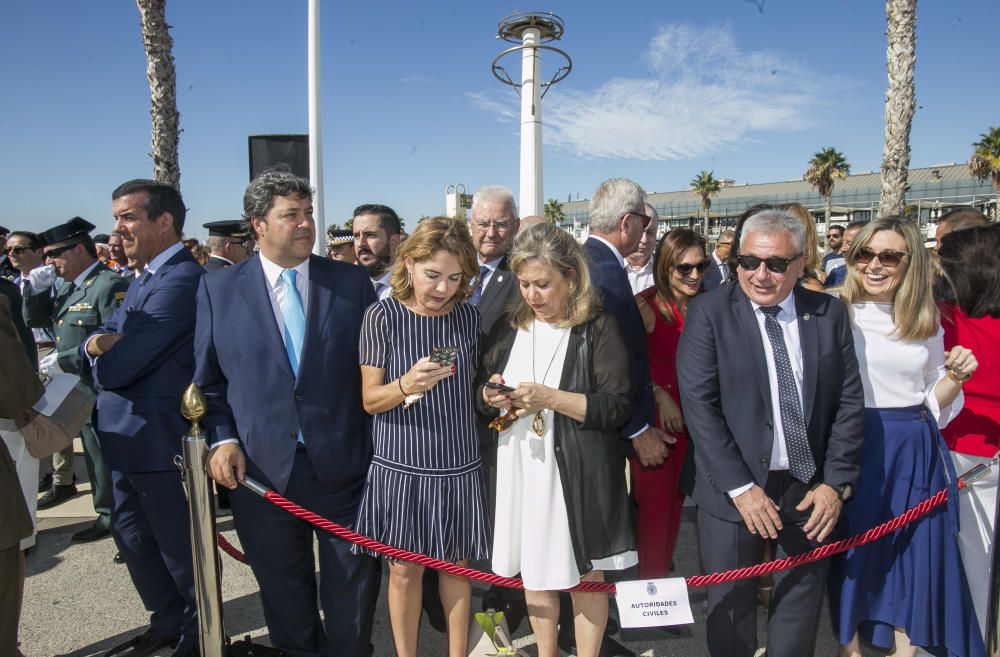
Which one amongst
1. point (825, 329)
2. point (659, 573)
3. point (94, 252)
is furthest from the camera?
point (94, 252)

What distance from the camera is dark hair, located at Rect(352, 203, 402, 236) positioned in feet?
15.9

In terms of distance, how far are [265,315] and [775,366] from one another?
2156mm

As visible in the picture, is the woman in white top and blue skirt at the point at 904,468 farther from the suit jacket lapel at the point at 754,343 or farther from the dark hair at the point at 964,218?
the dark hair at the point at 964,218

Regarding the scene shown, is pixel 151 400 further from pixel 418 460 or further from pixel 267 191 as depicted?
pixel 418 460

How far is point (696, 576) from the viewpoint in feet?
8.25

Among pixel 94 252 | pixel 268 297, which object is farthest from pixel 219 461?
pixel 94 252

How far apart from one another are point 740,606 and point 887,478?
896mm

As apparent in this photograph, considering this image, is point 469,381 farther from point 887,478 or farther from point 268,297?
point 887,478

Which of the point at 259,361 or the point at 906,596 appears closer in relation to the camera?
the point at 259,361

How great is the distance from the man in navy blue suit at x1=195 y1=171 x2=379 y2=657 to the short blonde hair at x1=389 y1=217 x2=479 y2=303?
271 mm

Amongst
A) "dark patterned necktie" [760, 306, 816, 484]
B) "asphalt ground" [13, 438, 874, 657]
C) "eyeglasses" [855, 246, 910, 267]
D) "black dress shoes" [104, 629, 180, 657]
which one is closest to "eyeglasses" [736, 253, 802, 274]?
"dark patterned necktie" [760, 306, 816, 484]

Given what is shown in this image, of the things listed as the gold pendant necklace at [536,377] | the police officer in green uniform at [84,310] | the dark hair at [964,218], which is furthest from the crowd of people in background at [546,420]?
the police officer in green uniform at [84,310]

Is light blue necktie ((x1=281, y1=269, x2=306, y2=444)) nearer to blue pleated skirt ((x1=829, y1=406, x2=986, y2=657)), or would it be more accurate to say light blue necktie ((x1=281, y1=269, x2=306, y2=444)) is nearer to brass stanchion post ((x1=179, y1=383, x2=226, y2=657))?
brass stanchion post ((x1=179, y1=383, x2=226, y2=657))

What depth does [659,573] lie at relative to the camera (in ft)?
10.9
